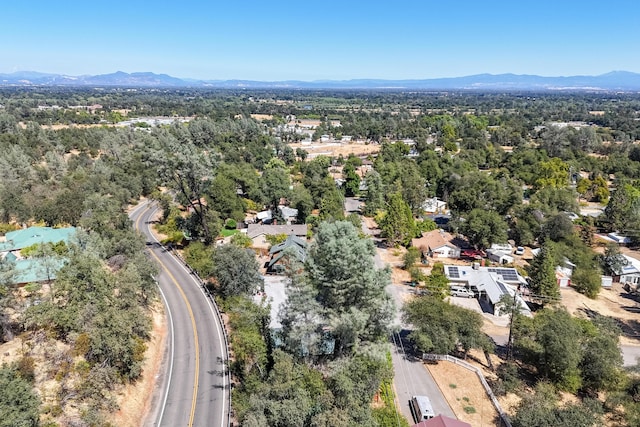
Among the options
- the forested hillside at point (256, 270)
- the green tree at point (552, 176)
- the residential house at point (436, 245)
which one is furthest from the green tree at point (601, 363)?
the green tree at point (552, 176)

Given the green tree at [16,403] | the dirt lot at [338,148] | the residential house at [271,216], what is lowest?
the residential house at [271,216]

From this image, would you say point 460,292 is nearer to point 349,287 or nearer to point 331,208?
point 331,208

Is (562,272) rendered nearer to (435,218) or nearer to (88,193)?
(435,218)

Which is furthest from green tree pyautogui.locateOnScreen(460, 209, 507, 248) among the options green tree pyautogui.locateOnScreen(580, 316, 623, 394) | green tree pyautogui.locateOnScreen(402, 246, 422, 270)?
green tree pyautogui.locateOnScreen(580, 316, 623, 394)

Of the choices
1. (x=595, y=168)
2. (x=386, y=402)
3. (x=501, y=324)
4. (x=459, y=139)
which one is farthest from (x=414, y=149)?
(x=386, y=402)

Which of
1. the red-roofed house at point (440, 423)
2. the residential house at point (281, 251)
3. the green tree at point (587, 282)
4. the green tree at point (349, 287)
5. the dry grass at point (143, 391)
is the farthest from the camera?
the residential house at point (281, 251)

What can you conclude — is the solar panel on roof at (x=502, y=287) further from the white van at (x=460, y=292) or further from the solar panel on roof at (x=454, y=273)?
the solar panel on roof at (x=454, y=273)
